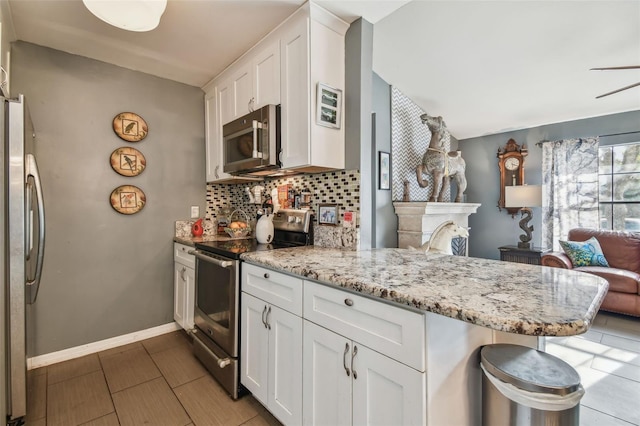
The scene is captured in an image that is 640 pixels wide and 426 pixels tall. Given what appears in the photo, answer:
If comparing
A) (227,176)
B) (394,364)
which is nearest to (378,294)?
(394,364)

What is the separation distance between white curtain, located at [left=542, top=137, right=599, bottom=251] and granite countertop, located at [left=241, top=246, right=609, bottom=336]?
11.2 feet

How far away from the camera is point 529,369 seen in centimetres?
102

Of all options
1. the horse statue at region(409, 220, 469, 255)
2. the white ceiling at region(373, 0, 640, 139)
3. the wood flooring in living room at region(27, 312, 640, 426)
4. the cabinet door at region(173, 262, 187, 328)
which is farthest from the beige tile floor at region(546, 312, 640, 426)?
Result: the cabinet door at region(173, 262, 187, 328)

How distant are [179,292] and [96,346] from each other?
73 centimetres

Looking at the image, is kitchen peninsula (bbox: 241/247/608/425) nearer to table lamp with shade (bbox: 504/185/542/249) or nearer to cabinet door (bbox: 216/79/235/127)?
cabinet door (bbox: 216/79/235/127)

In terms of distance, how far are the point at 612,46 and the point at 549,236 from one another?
2.51m

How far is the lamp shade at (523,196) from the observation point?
12.5 feet

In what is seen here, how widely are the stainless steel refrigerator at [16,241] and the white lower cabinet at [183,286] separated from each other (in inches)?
40.0

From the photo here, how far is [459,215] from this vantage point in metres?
3.83

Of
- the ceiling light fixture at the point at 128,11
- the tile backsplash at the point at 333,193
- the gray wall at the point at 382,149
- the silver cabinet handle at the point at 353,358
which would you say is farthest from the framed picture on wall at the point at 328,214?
the ceiling light fixture at the point at 128,11

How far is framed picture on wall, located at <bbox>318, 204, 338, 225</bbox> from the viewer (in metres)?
2.13

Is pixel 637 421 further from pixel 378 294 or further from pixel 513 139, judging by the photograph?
pixel 513 139

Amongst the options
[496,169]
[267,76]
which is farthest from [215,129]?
[496,169]

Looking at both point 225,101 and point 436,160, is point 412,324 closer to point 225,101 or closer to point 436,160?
point 225,101
